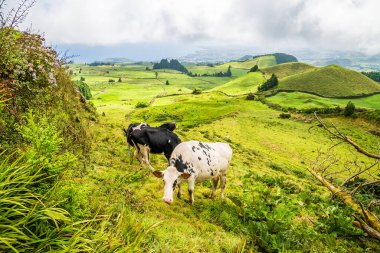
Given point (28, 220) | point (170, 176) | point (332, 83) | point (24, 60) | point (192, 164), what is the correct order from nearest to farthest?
point (28, 220) < point (24, 60) < point (170, 176) < point (192, 164) < point (332, 83)

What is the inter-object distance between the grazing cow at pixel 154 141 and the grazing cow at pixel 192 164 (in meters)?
2.74

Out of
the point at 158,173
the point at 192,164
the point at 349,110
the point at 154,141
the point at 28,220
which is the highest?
the point at 28,220

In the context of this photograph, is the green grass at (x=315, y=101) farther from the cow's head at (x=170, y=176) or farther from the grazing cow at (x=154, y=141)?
the cow's head at (x=170, y=176)

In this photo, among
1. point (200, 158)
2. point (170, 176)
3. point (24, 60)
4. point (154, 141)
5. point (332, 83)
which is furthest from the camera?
point (332, 83)

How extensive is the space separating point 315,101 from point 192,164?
104021mm

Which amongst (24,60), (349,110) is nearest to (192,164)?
(24,60)

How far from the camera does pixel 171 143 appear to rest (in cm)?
1400

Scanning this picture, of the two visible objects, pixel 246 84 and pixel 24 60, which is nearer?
pixel 24 60

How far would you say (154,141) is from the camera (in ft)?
46.7

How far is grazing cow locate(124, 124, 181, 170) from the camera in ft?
Result: 46.3

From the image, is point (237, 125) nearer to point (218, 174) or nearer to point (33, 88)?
point (218, 174)

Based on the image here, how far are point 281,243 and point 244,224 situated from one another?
1916 millimetres

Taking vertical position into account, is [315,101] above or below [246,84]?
above

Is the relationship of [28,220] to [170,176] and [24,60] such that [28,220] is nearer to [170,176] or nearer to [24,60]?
[170,176]
